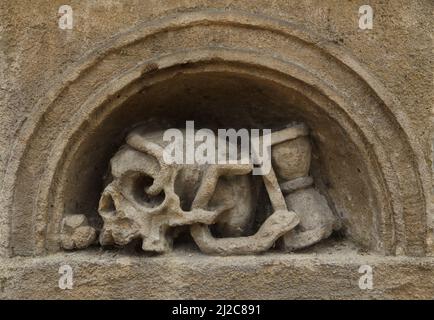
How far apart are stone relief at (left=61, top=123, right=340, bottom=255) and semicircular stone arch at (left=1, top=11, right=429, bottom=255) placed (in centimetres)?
24

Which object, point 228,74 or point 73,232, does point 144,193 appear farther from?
point 228,74

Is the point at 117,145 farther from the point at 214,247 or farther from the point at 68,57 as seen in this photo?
the point at 214,247

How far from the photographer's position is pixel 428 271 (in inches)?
111

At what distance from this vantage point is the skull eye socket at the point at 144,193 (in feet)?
9.87

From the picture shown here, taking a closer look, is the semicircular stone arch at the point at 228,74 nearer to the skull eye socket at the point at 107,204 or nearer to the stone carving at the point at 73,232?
the stone carving at the point at 73,232

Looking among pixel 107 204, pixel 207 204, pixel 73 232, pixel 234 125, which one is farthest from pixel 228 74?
pixel 73 232

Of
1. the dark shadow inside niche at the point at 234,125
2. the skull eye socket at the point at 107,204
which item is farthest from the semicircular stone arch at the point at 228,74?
the skull eye socket at the point at 107,204

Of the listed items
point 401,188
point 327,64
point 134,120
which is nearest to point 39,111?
point 134,120

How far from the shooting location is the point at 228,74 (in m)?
2.93

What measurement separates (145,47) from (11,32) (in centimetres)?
63

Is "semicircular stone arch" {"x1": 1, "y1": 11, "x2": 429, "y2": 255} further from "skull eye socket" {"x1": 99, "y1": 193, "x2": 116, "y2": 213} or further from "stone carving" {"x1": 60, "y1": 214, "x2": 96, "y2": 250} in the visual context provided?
"skull eye socket" {"x1": 99, "y1": 193, "x2": 116, "y2": 213}

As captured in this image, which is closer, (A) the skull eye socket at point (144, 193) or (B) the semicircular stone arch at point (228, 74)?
(B) the semicircular stone arch at point (228, 74)

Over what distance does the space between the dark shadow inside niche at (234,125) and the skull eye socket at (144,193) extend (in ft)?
0.82

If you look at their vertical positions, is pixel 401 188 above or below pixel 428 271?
above
